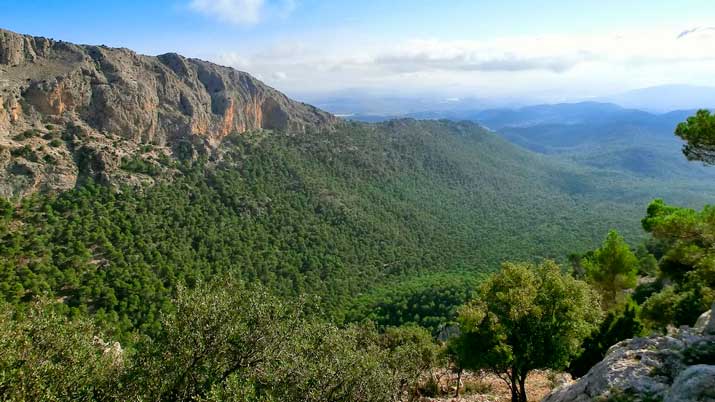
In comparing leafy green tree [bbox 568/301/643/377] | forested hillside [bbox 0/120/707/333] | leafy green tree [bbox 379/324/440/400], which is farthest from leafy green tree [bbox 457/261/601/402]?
forested hillside [bbox 0/120/707/333]

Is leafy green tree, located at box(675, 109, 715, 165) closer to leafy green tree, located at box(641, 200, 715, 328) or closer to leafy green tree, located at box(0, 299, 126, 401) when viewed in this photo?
leafy green tree, located at box(641, 200, 715, 328)

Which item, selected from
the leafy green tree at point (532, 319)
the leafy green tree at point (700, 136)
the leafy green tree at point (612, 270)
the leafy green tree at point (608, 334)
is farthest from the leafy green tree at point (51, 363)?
the leafy green tree at point (612, 270)

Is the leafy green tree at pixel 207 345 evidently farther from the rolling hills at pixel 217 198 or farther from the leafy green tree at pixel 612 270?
the leafy green tree at pixel 612 270

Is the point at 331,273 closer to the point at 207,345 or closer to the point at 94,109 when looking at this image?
the point at 94,109

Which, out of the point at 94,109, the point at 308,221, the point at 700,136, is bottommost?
the point at 308,221

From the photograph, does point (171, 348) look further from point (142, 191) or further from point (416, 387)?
point (142, 191)

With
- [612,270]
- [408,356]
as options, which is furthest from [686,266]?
[408,356]
